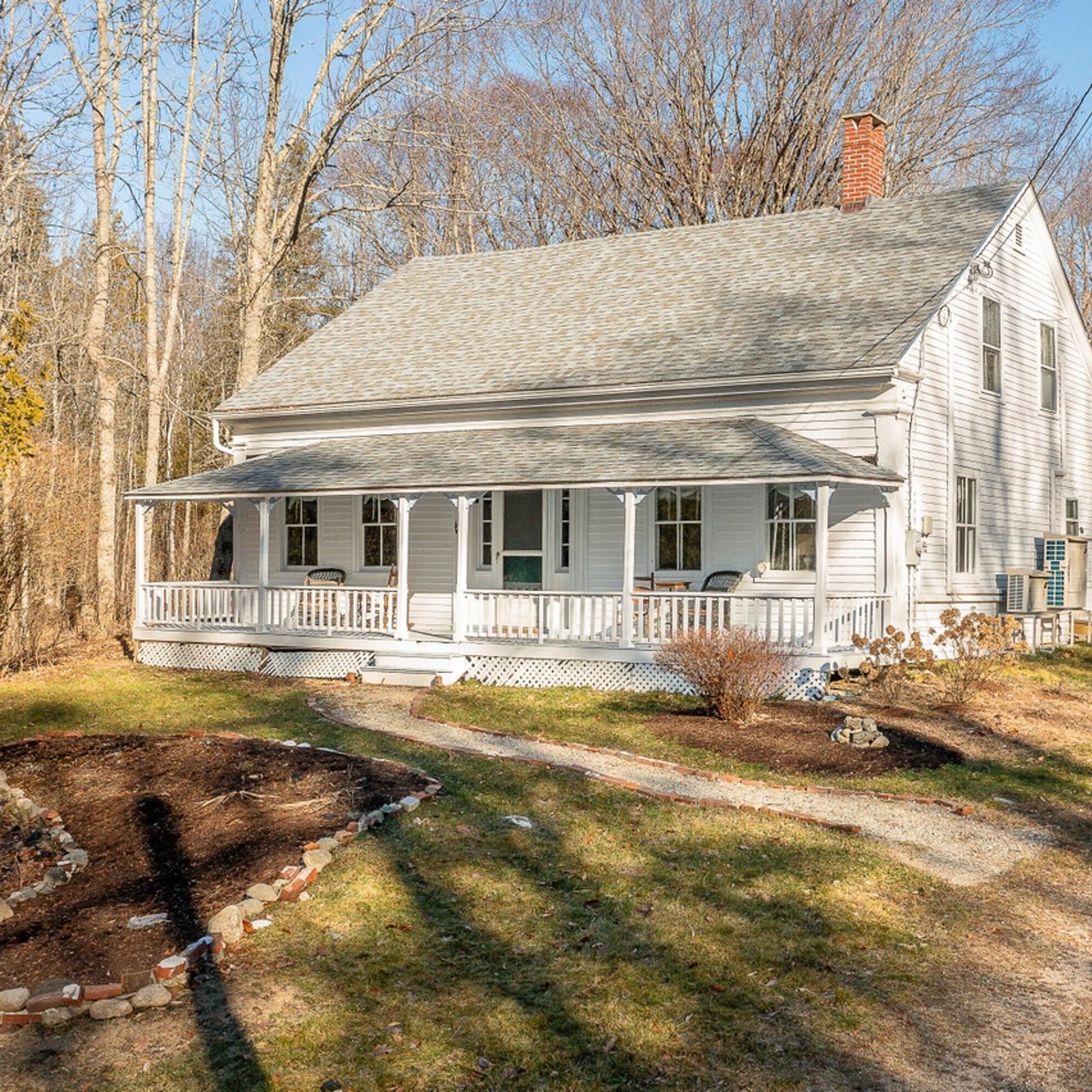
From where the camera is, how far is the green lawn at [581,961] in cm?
528

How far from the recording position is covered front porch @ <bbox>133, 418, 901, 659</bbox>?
51.4ft

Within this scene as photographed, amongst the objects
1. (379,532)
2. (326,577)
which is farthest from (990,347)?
(326,577)

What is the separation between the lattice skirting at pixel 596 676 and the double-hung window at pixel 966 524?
4873mm

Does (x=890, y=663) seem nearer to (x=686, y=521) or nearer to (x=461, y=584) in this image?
(x=686, y=521)

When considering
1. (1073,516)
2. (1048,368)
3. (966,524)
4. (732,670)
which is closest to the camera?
(732,670)

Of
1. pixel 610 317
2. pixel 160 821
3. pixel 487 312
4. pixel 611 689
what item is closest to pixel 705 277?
pixel 610 317

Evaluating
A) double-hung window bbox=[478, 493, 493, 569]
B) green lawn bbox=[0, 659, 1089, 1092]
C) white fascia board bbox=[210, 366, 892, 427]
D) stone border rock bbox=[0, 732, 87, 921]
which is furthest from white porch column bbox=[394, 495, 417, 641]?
stone border rock bbox=[0, 732, 87, 921]

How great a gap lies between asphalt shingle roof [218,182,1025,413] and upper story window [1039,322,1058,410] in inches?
112

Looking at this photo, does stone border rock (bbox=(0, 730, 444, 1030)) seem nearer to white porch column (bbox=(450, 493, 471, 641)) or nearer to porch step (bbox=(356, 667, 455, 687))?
porch step (bbox=(356, 667, 455, 687))

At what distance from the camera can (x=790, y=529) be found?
1725cm

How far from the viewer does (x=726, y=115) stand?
1337 inches

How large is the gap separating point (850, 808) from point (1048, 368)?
47.7 feet

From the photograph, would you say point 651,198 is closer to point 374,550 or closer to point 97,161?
point 97,161

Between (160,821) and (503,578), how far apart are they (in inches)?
432
